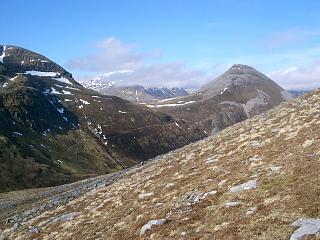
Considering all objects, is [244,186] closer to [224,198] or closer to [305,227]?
[224,198]

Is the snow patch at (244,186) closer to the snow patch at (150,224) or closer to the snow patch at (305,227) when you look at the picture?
the snow patch at (150,224)

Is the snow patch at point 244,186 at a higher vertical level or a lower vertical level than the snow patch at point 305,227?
higher

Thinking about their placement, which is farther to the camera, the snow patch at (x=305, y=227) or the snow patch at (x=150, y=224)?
the snow patch at (x=150, y=224)

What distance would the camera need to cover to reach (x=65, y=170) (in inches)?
7687

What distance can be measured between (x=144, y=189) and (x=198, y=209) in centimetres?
1240

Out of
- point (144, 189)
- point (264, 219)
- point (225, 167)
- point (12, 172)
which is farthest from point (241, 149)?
point (12, 172)

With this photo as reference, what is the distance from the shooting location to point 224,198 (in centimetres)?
2570

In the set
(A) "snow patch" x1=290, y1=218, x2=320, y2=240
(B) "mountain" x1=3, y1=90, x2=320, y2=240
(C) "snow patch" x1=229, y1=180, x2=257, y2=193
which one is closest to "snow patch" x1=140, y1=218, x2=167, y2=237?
(B) "mountain" x1=3, y1=90, x2=320, y2=240

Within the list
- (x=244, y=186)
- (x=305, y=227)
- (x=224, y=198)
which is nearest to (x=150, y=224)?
(x=224, y=198)

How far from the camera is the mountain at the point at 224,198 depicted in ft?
67.2

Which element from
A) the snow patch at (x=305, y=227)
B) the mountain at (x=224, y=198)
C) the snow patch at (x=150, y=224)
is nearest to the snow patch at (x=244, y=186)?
the mountain at (x=224, y=198)

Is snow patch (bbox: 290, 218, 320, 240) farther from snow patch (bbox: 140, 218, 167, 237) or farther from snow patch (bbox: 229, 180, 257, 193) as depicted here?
snow patch (bbox: 140, 218, 167, 237)

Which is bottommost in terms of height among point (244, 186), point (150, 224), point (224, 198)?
point (150, 224)

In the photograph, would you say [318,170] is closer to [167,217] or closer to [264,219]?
[264,219]
